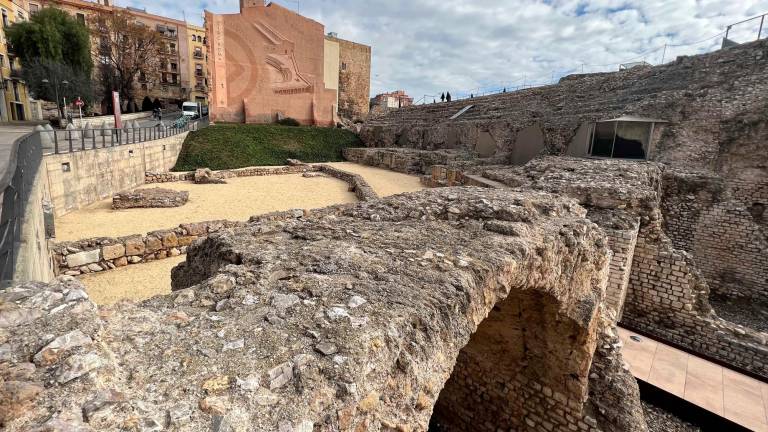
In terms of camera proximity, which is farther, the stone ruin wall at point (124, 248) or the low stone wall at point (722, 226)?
the low stone wall at point (722, 226)

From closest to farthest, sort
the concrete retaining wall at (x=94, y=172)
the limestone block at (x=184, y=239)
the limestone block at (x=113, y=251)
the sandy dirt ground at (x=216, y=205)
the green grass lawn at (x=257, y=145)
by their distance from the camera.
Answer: the limestone block at (x=113, y=251), the limestone block at (x=184, y=239), the sandy dirt ground at (x=216, y=205), the concrete retaining wall at (x=94, y=172), the green grass lawn at (x=257, y=145)

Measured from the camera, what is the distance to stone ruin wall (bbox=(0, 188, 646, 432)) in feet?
4.74

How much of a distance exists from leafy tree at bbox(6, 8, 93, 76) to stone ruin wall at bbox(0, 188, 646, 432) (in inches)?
1228

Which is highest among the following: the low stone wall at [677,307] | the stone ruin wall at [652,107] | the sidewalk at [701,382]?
the stone ruin wall at [652,107]

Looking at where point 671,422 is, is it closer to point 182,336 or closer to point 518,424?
point 518,424

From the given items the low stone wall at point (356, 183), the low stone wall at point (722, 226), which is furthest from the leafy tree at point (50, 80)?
the low stone wall at point (722, 226)

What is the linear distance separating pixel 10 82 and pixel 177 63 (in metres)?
20.9

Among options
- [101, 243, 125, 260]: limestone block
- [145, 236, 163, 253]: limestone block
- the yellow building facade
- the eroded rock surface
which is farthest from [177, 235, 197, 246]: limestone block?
the yellow building facade

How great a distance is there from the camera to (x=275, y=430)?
145 cm

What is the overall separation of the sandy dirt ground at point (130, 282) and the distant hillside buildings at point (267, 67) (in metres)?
21.7

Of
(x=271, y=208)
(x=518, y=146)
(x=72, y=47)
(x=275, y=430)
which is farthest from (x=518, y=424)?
(x=72, y=47)

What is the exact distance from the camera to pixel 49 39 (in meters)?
24.6

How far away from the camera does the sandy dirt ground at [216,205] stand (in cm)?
907

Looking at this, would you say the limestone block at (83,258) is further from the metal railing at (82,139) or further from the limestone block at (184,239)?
the metal railing at (82,139)
